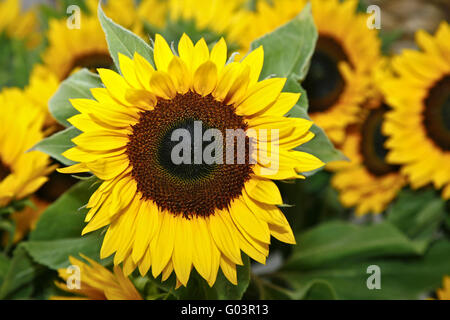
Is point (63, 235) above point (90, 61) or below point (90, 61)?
below

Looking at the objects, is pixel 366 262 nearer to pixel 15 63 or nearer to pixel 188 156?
pixel 188 156

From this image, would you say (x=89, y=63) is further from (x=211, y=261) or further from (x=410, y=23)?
(x=410, y=23)

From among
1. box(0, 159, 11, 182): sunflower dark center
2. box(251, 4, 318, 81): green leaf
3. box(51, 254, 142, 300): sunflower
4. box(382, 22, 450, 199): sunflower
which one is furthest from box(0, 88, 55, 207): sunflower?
box(382, 22, 450, 199): sunflower

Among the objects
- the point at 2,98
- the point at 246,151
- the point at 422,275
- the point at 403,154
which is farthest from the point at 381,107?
the point at 2,98

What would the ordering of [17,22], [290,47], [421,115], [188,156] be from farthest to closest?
[17,22] → [421,115] → [290,47] → [188,156]

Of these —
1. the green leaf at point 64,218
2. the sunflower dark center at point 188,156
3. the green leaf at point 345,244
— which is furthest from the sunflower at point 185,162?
the green leaf at point 345,244

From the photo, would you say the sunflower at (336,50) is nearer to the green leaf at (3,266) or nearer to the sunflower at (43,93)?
the sunflower at (43,93)

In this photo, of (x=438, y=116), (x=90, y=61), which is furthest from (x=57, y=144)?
(x=438, y=116)

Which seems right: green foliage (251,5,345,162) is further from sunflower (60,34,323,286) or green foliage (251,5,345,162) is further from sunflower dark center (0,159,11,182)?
sunflower dark center (0,159,11,182)
